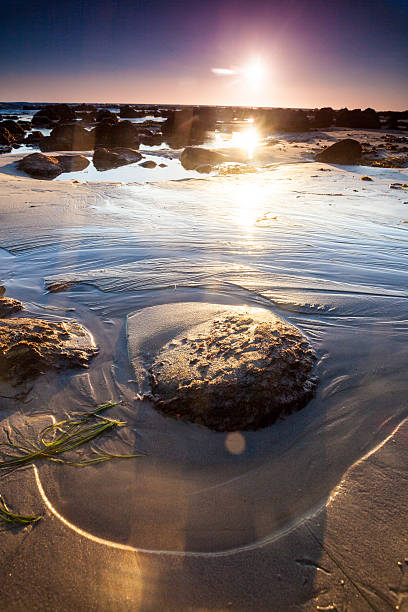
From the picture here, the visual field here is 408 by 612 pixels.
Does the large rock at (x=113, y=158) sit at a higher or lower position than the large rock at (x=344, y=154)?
lower

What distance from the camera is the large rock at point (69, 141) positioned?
17.6 m

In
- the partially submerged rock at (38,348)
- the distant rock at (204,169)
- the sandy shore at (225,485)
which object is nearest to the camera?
the sandy shore at (225,485)

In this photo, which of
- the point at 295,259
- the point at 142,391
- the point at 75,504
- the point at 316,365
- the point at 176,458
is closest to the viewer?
the point at 75,504

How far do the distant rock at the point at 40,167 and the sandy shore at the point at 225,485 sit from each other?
26.9 ft

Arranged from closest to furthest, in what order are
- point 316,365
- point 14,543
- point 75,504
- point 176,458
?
point 14,543 < point 75,504 < point 176,458 < point 316,365

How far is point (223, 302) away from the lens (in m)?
3.38

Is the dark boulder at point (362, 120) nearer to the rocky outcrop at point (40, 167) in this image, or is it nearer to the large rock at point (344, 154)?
the large rock at point (344, 154)

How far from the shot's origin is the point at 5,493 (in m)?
1.67

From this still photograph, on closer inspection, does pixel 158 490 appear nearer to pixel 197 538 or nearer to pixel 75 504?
pixel 197 538

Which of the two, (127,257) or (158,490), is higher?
(127,257)

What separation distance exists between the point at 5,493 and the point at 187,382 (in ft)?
3.73

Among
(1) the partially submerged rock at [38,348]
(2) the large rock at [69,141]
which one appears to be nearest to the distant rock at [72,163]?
(2) the large rock at [69,141]

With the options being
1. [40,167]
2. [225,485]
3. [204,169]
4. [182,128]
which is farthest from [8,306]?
[182,128]

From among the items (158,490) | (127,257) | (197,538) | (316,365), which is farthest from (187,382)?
(127,257)
